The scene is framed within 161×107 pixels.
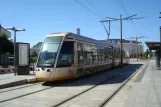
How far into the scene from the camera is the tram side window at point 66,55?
673 inches

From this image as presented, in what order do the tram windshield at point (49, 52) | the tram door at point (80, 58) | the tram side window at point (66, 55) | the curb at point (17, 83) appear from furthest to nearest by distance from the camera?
1. the tram door at point (80, 58)
2. the tram side window at point (66, 55)
3. the tram windshield at point (49, 52)
4. the curb at point (17, 83)

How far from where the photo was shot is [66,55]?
57.5ft

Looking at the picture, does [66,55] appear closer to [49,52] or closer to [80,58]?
[49,52]

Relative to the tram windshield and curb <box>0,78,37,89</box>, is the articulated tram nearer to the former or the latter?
the tram windshield

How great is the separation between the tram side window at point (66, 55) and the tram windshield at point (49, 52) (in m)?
0.39

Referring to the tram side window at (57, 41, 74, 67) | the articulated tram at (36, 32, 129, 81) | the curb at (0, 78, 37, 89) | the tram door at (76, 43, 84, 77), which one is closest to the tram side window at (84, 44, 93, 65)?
the articulated tram at (36, 32, 129, 81)

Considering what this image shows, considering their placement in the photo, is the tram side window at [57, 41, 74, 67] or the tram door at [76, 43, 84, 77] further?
the tram door at [76, 43, 84, 77]

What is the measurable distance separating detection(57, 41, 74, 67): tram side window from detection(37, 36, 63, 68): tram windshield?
39 centimetres

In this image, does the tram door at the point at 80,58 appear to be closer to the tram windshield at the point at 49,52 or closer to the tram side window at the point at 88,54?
the tram side window at the point at 88,54

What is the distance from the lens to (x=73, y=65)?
707 inches

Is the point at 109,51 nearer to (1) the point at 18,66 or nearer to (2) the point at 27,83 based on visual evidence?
(1) the point at 18,66

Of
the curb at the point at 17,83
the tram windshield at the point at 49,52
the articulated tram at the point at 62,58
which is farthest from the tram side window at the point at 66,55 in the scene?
the curb at the point at 17,83

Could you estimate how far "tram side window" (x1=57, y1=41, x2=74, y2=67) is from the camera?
56.1 ft

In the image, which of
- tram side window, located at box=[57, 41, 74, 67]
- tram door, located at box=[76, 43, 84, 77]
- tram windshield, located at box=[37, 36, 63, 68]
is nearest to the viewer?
tram windshield, located at box=[37, 36, 63, 68]
